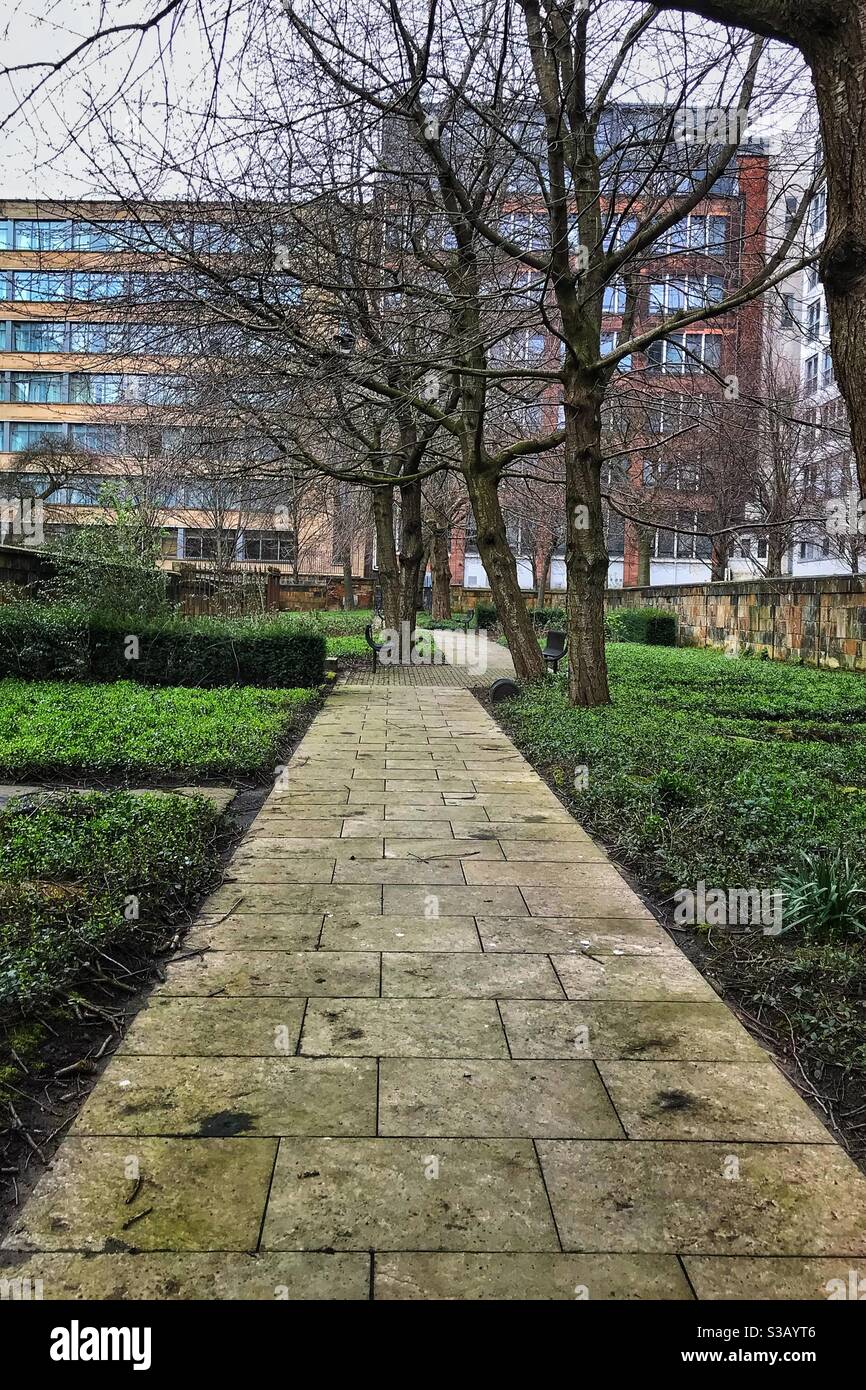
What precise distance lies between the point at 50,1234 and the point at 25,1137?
0.46 metres

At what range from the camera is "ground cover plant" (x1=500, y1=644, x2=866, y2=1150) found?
138 inches

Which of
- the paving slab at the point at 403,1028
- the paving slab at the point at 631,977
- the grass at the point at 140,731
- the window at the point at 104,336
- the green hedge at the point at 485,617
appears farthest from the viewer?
the green hedge at the point at 485,617

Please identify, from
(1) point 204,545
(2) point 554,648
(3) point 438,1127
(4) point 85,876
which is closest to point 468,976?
(3) point 438,1127

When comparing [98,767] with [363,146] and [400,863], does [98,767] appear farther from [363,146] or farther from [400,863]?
[363,146]

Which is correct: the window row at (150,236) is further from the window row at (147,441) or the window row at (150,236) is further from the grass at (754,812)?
the grass at (754,812)

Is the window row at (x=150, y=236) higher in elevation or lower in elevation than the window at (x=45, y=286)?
higher

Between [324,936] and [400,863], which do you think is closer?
[324,936]

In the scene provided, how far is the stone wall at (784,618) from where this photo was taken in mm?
15055

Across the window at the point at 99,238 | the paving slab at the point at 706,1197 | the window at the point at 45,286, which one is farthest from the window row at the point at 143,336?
the paving slab at the point at 706,1197

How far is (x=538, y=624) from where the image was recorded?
91.0ft

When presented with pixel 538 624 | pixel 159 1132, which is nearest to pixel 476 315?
pixel 159 1132

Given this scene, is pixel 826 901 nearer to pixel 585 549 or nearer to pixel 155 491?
pixel 585 549

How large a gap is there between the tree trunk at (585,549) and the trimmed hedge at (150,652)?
4362 mm

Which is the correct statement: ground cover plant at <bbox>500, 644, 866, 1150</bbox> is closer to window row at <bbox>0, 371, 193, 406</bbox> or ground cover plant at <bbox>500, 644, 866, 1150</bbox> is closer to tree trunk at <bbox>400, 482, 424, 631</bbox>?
window row at <bbox>0, 371, 193, 406</bbox>
